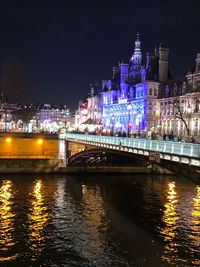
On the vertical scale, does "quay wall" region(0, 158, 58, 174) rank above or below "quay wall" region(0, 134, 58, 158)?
below

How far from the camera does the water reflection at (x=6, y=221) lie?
82.7 ft

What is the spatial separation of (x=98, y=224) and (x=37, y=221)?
16.7ft

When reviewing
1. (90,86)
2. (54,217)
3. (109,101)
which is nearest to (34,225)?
(54,217)

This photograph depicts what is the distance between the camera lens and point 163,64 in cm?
10400

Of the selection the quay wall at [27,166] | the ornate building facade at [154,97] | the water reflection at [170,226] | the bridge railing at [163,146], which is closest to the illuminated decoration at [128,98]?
the ornate building facade at [154,97]

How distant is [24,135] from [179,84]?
43.6 m

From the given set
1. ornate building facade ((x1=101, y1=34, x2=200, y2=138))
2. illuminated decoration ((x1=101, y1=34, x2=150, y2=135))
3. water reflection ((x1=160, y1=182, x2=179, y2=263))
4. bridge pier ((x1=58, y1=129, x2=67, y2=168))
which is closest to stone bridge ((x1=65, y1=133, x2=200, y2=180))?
water reflection ((x1=160, y1=182, x2=179, y2=263))

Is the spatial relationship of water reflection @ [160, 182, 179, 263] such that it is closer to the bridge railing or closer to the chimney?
the bridge railing

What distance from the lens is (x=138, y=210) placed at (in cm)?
3572

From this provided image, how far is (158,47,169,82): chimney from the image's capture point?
103 m

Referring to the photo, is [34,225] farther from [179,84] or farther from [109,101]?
[109,101]

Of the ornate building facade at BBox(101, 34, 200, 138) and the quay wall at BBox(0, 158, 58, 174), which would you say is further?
the ornate building facade at BBox(101, 34, 200, 138)

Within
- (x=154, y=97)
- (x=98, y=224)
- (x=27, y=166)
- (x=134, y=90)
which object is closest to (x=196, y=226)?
(x=98, y=224)

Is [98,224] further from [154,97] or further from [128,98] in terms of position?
[128,98]
